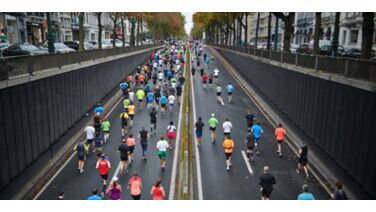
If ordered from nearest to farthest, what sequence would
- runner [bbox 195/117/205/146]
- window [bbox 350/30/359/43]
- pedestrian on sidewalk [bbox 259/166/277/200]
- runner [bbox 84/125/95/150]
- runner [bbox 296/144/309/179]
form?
pedestrian on sidewalk [bbox 259/166/277/200]
runner [bbox 296/144/309/179]
runner [bbox 84/125/95/150]
runner [bbox 195/117/205/146]
window [bbox 350/30/359/43]

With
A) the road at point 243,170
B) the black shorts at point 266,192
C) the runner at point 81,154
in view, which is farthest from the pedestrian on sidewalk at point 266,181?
the runner at point 81,154

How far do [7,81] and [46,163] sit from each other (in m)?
4.65

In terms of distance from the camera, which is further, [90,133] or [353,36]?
[353,36]

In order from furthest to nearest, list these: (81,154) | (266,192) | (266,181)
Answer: (81,154) → (266,192) → (266,181)

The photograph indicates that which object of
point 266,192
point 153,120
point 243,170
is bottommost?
point 243,170

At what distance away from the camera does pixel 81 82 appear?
893 inches

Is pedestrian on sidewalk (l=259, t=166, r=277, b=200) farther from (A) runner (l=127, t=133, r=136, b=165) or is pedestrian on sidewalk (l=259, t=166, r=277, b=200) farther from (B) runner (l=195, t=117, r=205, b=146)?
(B) runner (l=195, t=117, r=205, b=146)

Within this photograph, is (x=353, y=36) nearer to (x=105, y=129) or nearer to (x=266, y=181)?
(x=105, y=129)

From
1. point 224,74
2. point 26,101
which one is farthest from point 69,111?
→ point 224,74

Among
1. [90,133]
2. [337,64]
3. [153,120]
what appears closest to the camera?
[337,64]

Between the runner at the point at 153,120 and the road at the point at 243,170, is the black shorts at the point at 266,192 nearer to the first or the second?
the road at the point at 243,170

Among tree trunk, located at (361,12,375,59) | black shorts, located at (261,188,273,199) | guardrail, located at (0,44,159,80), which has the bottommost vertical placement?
black shorts, located at (261,188,273,199)

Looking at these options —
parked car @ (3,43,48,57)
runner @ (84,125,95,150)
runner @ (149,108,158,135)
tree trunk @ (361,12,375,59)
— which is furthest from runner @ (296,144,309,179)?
parked car @ (3,43,48,57)

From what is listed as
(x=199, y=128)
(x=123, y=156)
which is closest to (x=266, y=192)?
(x=123, y=156)
